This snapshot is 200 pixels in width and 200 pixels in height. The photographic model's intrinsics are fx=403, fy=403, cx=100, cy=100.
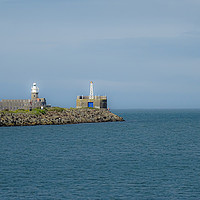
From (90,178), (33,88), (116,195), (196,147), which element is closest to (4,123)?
(33,88)

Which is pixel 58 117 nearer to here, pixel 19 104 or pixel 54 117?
pixel 54 117

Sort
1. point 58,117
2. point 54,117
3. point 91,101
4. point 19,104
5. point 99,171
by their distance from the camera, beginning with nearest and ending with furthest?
point 99,171 < point 54,117 < point 58,117 < point 19,104 < point 91,101

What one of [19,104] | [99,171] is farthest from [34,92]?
[99,171]

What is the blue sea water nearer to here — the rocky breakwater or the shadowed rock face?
the shadowed rock face

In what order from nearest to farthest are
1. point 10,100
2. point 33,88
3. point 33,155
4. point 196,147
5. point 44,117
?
point 33,155 → point 196,147 → point 44,117 → point 10,100 → point 33,88

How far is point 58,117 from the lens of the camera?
100 metres

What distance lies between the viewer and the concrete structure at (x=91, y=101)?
122 meters

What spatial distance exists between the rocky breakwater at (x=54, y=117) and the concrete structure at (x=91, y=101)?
458 cm

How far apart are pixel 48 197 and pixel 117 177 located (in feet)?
25.9

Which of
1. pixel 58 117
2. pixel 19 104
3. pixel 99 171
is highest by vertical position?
pixel 19 104

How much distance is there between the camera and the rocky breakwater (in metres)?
91.2

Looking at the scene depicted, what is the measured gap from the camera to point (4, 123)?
8994 centimetres

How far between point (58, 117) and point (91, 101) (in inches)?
918

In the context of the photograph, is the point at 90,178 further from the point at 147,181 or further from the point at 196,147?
the point at 196,147
